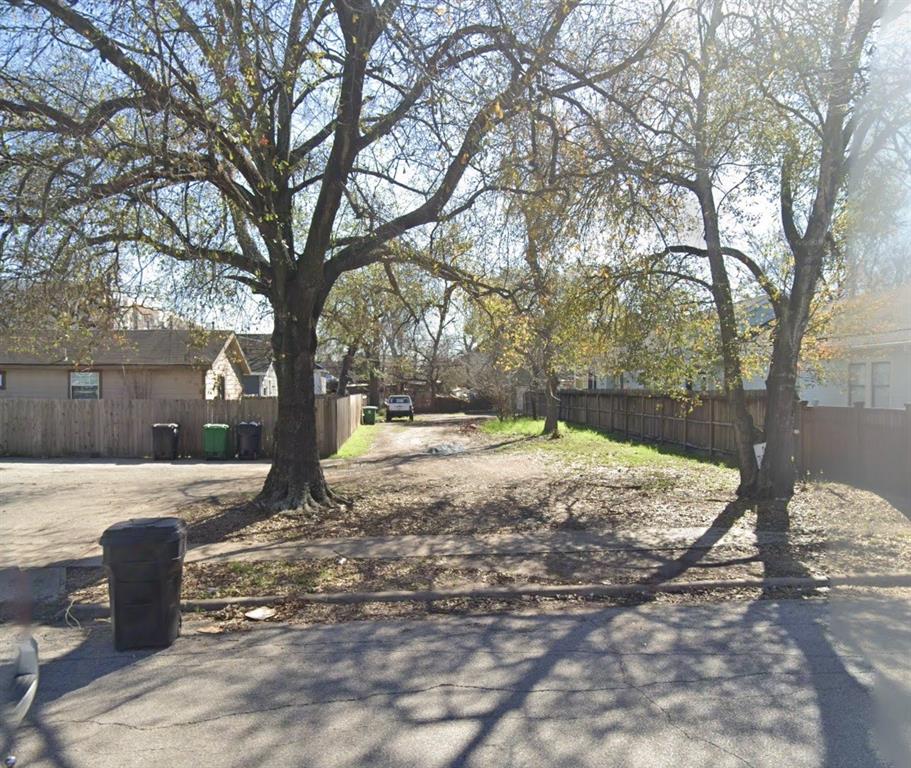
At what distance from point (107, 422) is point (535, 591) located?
57.7ft

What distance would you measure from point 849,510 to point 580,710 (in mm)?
8553

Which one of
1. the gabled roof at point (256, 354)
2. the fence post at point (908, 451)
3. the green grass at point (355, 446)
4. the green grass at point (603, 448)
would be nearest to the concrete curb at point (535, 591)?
the fence post at point (908, 451)

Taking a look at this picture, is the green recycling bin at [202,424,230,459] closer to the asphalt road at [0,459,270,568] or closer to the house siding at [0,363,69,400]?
the asphalt road at [0,459,270,568]

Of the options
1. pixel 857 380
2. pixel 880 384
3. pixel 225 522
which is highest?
pixel 857 380

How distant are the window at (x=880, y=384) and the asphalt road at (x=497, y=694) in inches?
663

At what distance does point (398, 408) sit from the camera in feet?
157

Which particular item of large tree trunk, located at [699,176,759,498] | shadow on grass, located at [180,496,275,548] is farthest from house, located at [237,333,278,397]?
large tree trunk, located at [699,176,759,498]

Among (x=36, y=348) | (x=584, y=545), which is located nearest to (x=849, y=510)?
(x=584, y=545)

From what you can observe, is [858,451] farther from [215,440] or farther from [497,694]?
[215,440]

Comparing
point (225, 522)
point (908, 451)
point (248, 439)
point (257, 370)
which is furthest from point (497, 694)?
point (257, 370)

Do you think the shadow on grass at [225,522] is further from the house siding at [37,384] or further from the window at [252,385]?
the window at [252,385]

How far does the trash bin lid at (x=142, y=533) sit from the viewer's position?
5.76 meters

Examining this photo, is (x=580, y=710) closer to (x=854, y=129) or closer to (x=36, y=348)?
(x=854, y=129)

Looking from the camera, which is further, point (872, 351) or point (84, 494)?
point (872, 351)
